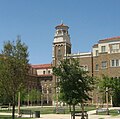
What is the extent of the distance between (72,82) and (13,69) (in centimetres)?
491

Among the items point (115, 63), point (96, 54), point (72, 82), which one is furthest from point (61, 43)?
point (72, 82)

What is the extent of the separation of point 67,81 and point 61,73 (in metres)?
0.94

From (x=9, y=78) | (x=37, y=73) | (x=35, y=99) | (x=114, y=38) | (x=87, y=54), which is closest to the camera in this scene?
(x=9, y=78)

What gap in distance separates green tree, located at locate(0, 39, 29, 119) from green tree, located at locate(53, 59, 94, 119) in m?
3.10

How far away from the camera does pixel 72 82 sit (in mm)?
25062

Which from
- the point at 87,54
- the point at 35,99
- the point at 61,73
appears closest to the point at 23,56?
the point at 61,73

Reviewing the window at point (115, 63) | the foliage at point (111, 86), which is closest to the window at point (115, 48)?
the window at point (115, 63)

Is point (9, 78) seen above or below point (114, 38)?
below

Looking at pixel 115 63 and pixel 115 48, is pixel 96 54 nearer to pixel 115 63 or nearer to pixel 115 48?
pixel 115 48

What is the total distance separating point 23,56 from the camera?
965 inches

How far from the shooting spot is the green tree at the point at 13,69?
2398 centimetres

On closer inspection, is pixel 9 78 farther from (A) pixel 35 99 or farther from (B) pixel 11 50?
(A) pixel 35 99

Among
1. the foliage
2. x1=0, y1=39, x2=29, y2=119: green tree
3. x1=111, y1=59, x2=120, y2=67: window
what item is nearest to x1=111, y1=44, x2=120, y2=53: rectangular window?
x1=111, y1=59, x2=120, y2=67: window

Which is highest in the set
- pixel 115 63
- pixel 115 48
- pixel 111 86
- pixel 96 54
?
pixel 115 48
